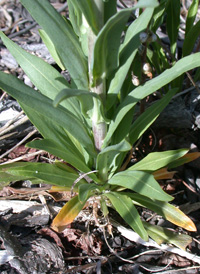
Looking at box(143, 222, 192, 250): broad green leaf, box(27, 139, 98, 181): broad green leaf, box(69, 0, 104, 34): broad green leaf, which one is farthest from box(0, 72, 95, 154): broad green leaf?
box(143, 222, 192, 250): broad green leaf

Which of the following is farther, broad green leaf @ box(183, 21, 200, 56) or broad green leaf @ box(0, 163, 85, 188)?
broad green leaf @ box(183, 21, 200, 56)

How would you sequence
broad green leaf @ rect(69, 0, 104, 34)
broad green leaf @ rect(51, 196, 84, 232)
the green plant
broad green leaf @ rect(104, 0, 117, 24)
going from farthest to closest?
broad green leaf @ rect(51, 196, 84, 232), broad green leaf @ rect(104, 0, 117, 24), the green plant, broad green leaf @ rect(69, 0, 104, 34)

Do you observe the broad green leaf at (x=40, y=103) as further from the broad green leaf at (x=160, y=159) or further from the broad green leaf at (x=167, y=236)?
the broad green leaf at (x=167, y=236)

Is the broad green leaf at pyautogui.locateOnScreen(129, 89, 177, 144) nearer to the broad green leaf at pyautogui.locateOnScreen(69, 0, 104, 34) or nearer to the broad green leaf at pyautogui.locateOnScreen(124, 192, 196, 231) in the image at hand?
the broad green leaf at pyautogui.locateOnScreen(124, 192, 196, 231)

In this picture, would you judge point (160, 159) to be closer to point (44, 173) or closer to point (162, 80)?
point (162, 80)

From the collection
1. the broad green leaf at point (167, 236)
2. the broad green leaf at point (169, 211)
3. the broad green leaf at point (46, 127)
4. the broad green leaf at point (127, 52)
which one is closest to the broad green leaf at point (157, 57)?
the broad green leaf at point (127, 52)

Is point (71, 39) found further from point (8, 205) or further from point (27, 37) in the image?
point (27, 37)
